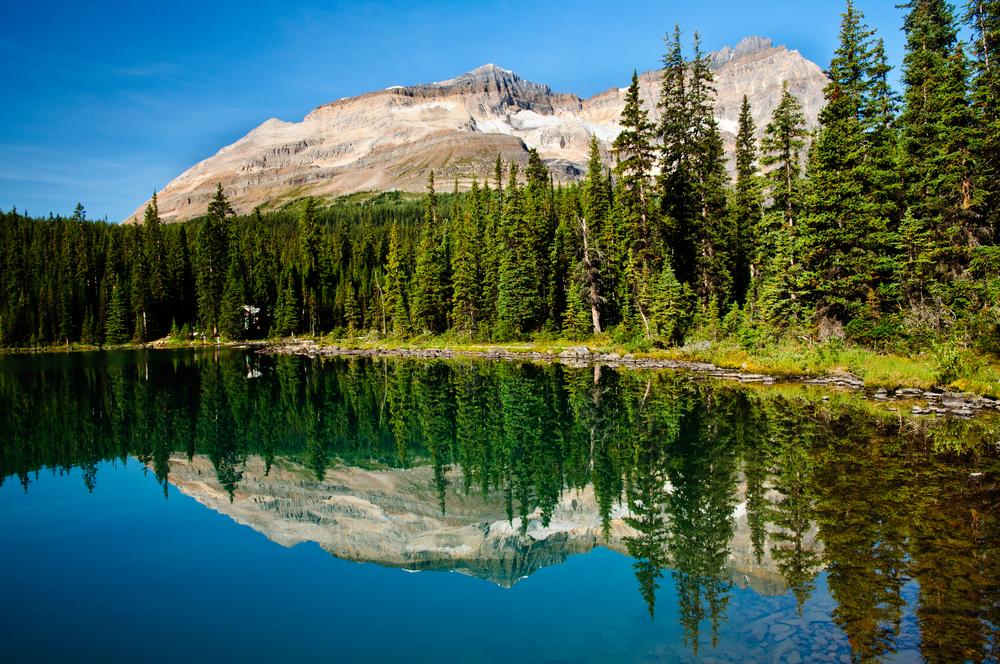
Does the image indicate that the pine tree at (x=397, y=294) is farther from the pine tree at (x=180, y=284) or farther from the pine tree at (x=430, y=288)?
the pine tree at (x=180, y=284)

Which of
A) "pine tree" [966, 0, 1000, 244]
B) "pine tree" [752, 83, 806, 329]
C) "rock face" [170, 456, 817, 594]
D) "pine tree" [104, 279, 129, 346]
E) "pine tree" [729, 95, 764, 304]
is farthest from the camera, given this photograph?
"pine tree" [104, 279, 129, 346]

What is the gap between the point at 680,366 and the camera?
50281mm

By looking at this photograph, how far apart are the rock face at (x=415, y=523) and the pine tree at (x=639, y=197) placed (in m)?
37.8

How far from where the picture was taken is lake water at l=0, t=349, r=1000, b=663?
11.1 metres

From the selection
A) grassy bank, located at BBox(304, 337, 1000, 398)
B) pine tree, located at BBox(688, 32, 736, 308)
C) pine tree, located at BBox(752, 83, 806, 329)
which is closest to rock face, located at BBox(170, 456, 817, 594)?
grassy bank, located at BBox(304, 337, 1000, 398)

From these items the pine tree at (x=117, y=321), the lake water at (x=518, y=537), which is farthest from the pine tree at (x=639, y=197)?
→ the pine tree at (x=117, y=321)

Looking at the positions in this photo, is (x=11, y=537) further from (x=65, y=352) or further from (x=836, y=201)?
(x=65, y=352)

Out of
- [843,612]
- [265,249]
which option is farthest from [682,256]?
[265,249]

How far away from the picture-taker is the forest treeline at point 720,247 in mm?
36250

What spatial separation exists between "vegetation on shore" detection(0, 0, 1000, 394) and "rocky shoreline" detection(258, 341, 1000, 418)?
910mm

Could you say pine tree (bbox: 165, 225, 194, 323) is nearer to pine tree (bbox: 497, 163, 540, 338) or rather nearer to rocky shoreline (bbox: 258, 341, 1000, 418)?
rocky shoreline (bbox: 258, 341, 1000, 418)

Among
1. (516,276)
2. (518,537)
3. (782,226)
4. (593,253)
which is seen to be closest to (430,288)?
(516,276)

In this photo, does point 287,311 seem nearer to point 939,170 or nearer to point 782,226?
point 782,226

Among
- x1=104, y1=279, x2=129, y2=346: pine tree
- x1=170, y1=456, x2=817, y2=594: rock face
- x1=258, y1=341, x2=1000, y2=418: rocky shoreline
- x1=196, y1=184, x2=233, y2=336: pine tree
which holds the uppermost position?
x1=196, y1=184, x2=233, y2=336: pine tree
